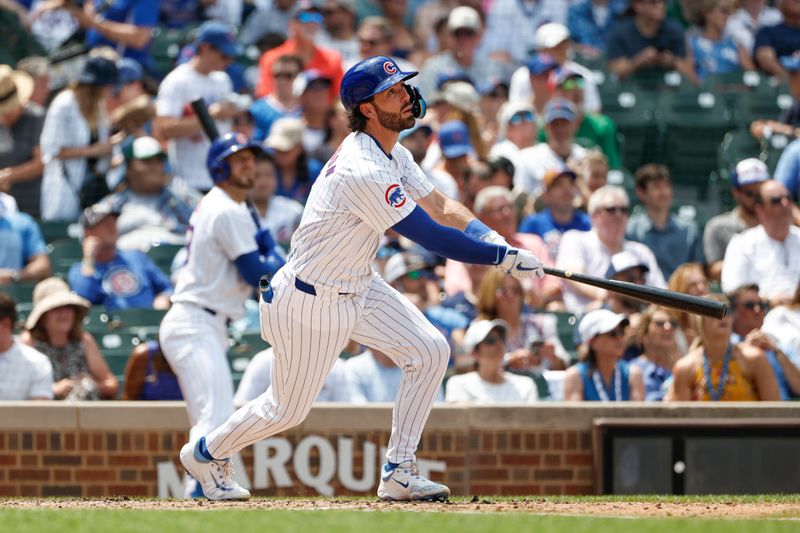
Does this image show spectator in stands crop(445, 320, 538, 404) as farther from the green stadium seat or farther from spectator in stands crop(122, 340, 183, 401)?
the green stadium seat

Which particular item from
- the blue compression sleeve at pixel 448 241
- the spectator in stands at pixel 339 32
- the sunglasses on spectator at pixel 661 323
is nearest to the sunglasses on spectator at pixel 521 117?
the spectator in stands at pixel 339 32

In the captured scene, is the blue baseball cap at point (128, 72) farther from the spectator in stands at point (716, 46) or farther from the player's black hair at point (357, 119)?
the player's black hair at point (357, 119)

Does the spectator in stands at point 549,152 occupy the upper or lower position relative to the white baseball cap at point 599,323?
upper

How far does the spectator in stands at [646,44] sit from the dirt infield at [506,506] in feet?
22.5

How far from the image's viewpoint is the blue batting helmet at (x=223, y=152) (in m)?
7.61

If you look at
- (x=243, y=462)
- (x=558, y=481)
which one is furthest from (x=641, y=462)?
(x=243, y=462)

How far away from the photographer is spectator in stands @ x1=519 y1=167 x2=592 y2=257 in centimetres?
1008

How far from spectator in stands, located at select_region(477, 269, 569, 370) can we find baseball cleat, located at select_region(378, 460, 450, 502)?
2650mm

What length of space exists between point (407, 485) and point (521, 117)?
544cm

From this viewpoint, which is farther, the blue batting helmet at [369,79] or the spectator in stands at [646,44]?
the spectator in stands at [646,44]

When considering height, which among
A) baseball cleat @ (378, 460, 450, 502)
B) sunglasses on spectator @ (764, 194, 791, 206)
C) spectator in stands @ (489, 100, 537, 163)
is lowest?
baseball cleat @ (378, 460, 450, 502)

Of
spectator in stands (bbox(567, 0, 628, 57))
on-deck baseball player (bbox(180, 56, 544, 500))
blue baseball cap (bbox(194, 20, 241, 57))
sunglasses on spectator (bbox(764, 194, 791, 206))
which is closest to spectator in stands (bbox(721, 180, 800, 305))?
sunglasses on spectator (bbox(764, 194, 791, 206))

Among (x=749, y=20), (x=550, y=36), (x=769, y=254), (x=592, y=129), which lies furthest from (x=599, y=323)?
(x=749, y=20)

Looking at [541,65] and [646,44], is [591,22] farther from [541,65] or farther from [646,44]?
[541,65]
